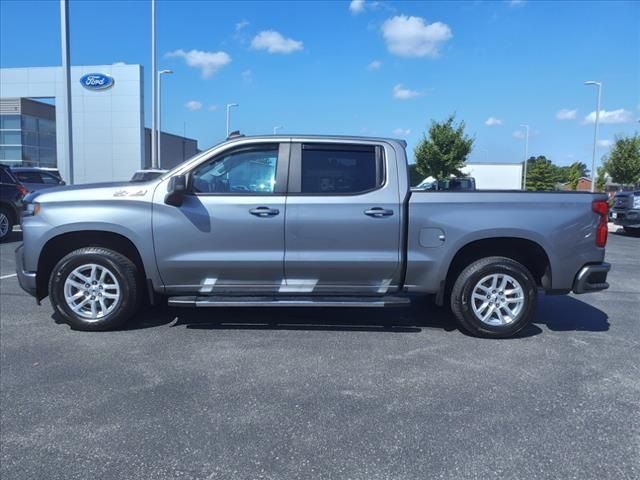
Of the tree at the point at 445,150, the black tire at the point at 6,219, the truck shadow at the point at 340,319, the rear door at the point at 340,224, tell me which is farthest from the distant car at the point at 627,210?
the tree at the point at 445,150

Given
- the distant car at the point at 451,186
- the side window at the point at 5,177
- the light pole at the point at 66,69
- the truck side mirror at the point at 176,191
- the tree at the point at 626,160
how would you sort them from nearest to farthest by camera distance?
the truck side mirror at the point at 176,191 < the distant car at the point at 451,186 < the side window at the point at 5,177 < the light pole at the point at 66,69 < the tree at the point at 626,160

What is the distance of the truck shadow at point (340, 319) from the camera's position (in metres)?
5.42

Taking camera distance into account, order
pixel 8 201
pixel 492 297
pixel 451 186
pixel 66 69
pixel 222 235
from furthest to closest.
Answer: pixel 66 69 < pixel 8 201 < pixel 451 186 < pixel 492 297 < pixel 222 235

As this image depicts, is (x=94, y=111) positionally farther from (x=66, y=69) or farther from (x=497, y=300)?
(x=497, y=300)

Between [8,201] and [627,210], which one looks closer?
[8,201]

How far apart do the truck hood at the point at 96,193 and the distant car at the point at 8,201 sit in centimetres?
803

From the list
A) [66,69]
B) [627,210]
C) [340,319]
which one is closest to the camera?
[340,319]

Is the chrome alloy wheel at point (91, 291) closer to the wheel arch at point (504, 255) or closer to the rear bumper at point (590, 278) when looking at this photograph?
the wheel arch at point (504, 255)

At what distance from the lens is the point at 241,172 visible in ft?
16.9

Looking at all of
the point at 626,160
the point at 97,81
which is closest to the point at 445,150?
the point at 626,160

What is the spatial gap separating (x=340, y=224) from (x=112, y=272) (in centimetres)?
221

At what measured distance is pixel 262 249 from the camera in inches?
→ 197

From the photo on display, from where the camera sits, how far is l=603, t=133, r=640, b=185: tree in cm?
3238

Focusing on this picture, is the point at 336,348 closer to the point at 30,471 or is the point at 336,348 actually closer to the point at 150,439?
the point at 150,439
